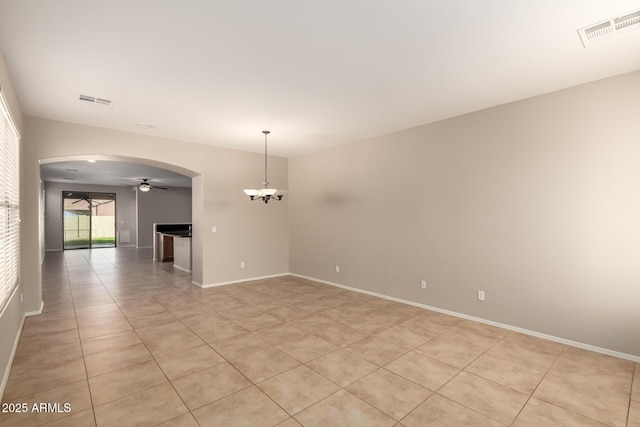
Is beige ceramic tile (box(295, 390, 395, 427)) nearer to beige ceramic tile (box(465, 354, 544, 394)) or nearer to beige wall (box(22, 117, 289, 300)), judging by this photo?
beige ceramic tile (box(465, 354, 544, 394))

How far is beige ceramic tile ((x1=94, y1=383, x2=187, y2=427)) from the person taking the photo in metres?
2.11

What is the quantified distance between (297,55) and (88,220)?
47.7 ft

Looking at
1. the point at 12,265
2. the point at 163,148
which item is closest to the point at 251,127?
the point at 163,148

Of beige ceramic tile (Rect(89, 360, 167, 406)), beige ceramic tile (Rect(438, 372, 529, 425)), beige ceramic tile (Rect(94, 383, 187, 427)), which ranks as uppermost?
beige ceramic tile (Rect(89, 360, 167, 406))

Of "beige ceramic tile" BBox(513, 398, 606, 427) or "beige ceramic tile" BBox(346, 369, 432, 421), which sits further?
"beige ceramic tile" BBox(346, 369, 432, 421)

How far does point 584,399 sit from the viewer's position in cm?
239

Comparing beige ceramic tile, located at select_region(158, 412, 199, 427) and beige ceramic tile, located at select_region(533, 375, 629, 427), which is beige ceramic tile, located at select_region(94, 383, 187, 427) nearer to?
beige ceramic tile, located at select_region(158, 412, 199, 427)

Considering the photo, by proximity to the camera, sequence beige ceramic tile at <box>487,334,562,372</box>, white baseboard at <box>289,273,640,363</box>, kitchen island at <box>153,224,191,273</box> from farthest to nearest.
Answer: kitchen island at <box>153,224,191,273</box> → white baseboard at <box>289,273,640,363</box> → beige ceramic tile at <box>487,334,562,372</box>

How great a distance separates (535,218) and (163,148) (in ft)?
19.3

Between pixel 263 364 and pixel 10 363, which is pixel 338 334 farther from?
pixel 10 363

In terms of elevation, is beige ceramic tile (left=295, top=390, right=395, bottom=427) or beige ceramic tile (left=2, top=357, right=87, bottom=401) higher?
beige ceramic tile (left=2, top=357, right=87, bottom=401)

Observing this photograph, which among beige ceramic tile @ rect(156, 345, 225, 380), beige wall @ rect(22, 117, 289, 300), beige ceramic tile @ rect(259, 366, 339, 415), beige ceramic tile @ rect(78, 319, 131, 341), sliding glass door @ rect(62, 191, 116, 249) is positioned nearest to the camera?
beige ceramic tile @ rect(259, 366, 339, 415)

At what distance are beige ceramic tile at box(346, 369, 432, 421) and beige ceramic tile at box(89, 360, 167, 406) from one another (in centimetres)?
Result: 173

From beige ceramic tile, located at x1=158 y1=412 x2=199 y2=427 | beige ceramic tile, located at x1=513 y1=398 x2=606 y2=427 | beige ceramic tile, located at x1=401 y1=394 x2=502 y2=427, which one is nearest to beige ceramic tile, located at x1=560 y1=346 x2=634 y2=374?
beige ceramic tile, located at x1=513 y1=398 x2=606 y2=427
